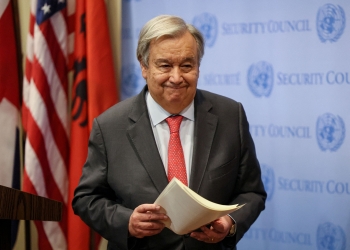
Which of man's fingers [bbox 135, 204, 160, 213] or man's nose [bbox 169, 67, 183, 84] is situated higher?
man's nose [bbox 169, 67, 183, 84]

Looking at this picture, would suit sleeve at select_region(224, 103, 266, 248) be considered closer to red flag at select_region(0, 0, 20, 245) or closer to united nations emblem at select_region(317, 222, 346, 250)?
united nations emblem at select_region(317, 222, 346, 250)

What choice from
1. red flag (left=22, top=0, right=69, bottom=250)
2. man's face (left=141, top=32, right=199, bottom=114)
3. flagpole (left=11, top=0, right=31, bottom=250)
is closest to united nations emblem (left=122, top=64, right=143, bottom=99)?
red flag (left=22, top=0, right=69, bottom=250)

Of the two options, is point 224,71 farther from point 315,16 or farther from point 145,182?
point 145,182

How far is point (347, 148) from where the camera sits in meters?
3.30

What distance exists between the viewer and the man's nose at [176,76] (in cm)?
223

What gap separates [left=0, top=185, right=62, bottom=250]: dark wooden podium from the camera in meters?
1.73

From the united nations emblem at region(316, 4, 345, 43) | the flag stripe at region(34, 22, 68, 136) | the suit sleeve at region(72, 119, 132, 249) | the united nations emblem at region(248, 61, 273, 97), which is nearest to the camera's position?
the suit sleeve at region(72, 119, 132, 249)

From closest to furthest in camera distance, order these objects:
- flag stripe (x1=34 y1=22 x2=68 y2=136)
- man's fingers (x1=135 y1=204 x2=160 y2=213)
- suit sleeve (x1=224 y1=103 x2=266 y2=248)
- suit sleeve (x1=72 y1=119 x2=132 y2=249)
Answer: man's fingers (x1=135 y1=204 x2=160 y2=213)
suit sleeve (x1=72 y1=119 x2=132 y2=249)
suit sleeve (x1=224 y1=103 x2=266 y2=248)
flag stripe (x1=34 y1=22 x2=68 y2=136)

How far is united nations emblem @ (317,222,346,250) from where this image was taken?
3340 millimetres

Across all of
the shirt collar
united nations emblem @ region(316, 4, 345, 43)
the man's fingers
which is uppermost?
united nations emblem @ region(316, 4, 345, 43)

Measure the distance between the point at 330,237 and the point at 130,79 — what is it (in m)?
1.65

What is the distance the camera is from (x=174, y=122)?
2355mm

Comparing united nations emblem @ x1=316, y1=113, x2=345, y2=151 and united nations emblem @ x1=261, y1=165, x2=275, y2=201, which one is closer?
united nations emblem @ x1=316, y1=113, x2=345, y2=151

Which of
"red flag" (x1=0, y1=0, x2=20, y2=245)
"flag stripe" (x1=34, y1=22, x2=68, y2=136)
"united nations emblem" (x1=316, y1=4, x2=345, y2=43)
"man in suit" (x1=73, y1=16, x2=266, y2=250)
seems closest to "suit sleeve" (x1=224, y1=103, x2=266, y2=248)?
"man in suit" (x1=73, y1=16, x2=266, y2=250)
